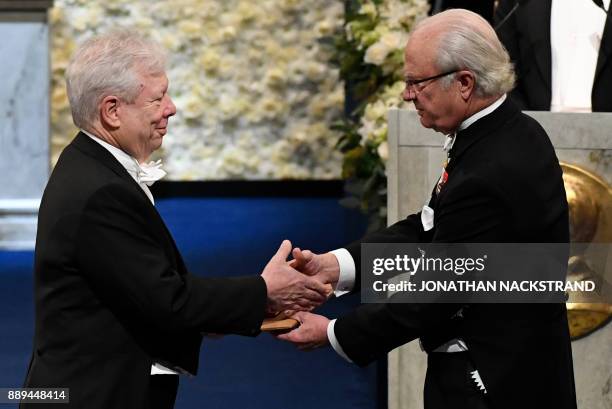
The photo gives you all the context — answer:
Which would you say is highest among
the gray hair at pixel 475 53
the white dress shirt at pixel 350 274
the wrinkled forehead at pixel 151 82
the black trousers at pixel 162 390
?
the gray hair at pixel 475 53

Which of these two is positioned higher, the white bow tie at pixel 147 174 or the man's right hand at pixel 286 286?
the white bow tie at pixel 147 174

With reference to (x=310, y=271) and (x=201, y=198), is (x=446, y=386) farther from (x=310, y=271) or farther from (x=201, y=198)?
(x=201, y=198)

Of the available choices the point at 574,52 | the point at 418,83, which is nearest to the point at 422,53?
the point at 418,83

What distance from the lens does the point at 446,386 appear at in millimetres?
2430

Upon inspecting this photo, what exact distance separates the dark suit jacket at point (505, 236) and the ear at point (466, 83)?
68mm

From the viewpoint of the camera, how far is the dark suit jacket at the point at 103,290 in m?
2.23

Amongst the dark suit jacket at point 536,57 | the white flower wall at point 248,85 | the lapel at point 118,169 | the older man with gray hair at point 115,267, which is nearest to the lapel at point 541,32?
the dark suit jacket at point 536,57

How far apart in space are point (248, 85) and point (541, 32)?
6.39m

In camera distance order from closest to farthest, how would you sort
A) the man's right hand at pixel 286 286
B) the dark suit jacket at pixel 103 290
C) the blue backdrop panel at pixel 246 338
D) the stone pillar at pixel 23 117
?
the dark suit jacket at pixel 103 290, the man's right hand at pixel 286 286, the blue backdrop panel at pixel 246 338, the stone pillar at pixel 23 117

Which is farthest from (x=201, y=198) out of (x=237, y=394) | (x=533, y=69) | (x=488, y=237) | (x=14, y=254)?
(x=488, y=237)

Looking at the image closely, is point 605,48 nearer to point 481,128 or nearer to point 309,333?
point 481,128

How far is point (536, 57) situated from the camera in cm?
377

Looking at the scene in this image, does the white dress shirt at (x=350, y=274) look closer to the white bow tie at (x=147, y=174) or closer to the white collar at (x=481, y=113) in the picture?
the white collar at (x=481, y=113)

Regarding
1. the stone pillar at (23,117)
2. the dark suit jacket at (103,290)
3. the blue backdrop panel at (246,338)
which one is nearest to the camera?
the dark suit jacket at (103,290)
